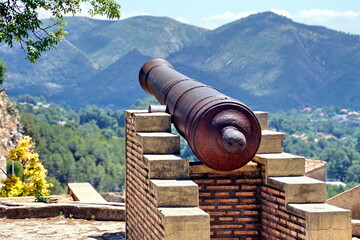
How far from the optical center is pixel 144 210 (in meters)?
7.91

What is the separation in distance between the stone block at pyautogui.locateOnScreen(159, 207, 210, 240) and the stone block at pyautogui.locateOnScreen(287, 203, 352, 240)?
103 cm

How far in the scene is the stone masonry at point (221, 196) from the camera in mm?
6828

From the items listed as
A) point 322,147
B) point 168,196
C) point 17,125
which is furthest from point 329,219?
point 322,147

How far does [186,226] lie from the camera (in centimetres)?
650

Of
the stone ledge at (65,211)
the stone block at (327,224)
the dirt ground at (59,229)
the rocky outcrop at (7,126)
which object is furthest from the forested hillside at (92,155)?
the stone block at (327,224)

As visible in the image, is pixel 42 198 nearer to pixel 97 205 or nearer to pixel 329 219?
pixel 97 205

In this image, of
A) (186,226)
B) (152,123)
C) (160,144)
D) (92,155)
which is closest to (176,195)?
(186,226)

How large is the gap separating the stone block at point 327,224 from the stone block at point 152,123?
206cm

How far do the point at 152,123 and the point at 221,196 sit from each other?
3.77 ft

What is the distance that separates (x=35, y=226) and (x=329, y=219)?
5262 millimetres

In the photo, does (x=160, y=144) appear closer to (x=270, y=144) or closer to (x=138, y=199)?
(x=138, y=199)

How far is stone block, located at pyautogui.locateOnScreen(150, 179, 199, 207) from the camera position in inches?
272

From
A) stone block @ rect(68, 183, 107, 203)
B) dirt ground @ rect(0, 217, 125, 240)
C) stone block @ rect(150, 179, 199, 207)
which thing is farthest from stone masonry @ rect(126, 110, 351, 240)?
stone block @ rect(68, 183, 107, 203)

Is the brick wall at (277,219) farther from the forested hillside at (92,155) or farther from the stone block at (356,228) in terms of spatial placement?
the forested hillside at (92,155)
